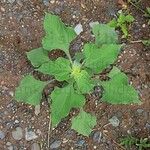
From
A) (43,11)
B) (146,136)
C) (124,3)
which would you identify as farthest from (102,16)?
(146,136)

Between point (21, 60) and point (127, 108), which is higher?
point (21, 60)

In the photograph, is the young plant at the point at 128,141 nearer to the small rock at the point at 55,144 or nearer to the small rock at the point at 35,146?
the small rock at the point at 55,144

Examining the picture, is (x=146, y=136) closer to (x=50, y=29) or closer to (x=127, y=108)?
(x=127, y=108)

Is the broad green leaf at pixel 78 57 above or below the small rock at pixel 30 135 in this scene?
above

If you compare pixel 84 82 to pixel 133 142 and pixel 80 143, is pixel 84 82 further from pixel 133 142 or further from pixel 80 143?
pixel 133 142

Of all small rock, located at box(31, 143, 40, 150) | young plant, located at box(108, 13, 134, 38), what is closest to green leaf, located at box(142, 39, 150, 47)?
young plant, located at box(108, 13, 134, 38)

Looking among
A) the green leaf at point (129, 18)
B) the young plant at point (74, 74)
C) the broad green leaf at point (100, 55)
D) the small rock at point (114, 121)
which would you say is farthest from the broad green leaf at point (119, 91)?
the green leaf at point (129, 18)

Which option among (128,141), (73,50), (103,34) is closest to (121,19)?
(103,34)
